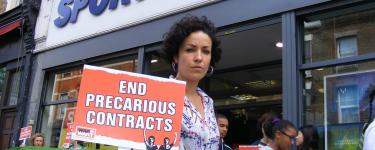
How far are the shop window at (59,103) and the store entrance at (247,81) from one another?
251 centimetres

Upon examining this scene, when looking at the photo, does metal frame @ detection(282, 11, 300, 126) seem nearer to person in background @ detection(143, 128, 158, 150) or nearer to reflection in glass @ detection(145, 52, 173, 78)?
reflection in glass @ detection(145, 52, 173, 78)

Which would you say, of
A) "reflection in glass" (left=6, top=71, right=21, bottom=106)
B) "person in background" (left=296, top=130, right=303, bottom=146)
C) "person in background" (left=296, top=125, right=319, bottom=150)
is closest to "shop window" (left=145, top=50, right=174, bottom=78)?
"person in background" (left=296, top=125, right=319, bottom=150)

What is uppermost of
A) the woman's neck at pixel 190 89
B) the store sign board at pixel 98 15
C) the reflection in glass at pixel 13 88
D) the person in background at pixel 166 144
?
the store sign board at pixel 98 15

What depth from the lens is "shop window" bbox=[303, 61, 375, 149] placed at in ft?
15.4

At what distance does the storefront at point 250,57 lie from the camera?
4887mm

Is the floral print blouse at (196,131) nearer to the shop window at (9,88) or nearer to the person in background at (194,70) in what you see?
the person in background at (194,70)

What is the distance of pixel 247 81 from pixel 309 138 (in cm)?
429

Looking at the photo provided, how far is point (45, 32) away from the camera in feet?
29.8

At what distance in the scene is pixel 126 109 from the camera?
6.25 ft

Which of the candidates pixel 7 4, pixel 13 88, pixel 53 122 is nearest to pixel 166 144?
pixel 53 122

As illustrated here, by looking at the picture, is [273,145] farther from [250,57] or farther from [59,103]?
[59,103]

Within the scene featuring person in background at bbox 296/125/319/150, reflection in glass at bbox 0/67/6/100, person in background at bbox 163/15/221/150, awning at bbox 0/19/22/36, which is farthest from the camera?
reflection in glass at bbox 0/67/6/100

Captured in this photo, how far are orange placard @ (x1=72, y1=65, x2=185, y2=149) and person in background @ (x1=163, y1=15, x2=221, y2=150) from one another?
80 millimetres

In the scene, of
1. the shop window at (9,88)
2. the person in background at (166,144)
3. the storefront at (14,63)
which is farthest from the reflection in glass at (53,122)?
the person in background at (166,144)
